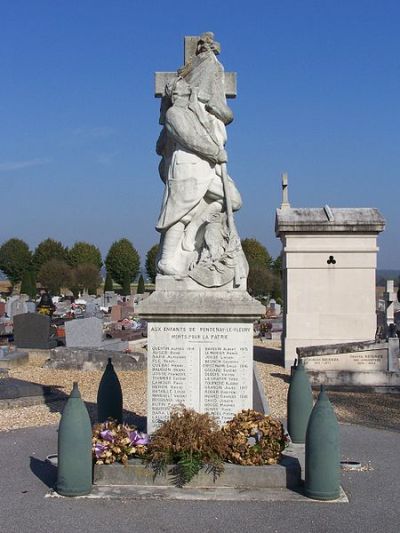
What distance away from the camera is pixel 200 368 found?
675 centimetres

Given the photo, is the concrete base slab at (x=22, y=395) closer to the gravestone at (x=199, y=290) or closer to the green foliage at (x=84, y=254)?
the gravestone at (x=199, y=290)

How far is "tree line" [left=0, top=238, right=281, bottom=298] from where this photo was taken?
6100cm

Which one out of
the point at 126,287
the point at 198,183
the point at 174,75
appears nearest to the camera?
the point at 198,183

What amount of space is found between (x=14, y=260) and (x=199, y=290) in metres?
71.2

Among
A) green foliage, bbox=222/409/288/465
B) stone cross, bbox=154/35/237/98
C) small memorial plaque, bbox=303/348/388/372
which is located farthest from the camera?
small memorial plaque, bbox=303/348/388/372

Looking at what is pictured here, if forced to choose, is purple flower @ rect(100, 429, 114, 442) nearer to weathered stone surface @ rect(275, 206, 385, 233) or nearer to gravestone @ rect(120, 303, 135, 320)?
weathered stone surface @ rect(275, 206, 385, 233)

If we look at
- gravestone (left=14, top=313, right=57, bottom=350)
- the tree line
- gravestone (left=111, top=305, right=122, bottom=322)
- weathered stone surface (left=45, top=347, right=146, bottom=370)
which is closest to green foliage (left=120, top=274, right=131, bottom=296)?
the tree line

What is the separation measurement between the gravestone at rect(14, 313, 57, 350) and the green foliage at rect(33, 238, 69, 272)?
58.8 meters

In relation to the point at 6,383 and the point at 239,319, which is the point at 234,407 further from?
the point at 6,383

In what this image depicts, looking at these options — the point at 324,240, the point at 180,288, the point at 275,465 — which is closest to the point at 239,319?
the point at 180,288

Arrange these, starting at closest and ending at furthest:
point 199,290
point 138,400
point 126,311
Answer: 1. point 199,290
2. point 138,400
3. point 126,311

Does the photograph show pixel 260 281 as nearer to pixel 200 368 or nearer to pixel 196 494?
pixel 200 368

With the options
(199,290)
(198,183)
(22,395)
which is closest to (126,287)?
(22,395)

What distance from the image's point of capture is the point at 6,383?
11.7 m
